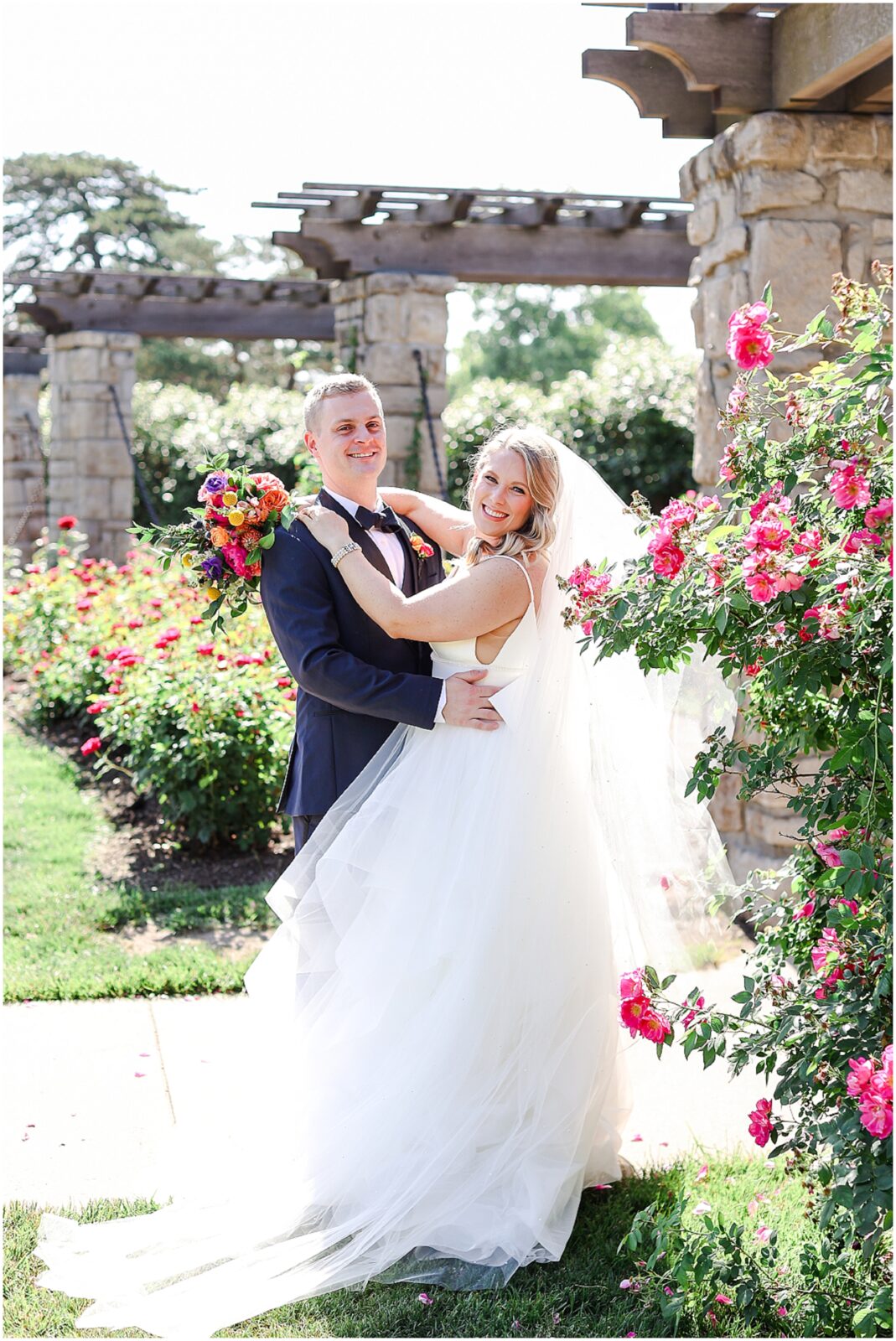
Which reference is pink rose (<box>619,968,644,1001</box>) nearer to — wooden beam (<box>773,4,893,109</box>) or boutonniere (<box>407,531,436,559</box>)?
boutonniere (<box>407,531,436,559</box>)

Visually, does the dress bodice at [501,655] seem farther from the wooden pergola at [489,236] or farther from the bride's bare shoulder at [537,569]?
the wooden pergola at [489,236]

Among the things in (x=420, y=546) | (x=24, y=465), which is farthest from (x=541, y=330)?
(x=420, y=546)

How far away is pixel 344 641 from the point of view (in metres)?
3.29

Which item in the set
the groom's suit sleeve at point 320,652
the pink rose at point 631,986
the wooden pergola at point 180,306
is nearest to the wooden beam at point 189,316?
the wooden pergola at point 180,306

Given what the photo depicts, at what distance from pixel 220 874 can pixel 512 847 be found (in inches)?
124

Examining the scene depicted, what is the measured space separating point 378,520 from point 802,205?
94.3 inches

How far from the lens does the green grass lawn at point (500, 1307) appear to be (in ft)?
8.51

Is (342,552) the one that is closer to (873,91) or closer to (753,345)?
(753,345)

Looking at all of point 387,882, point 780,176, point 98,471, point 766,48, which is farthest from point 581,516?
point 98,471

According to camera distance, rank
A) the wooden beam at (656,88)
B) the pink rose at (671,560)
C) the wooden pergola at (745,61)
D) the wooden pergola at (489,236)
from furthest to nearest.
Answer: the wooden pergola at (489,236) → the wooden beam at (656,88) → the wooden pergola at (745,61) → the pink rose at (671,560)

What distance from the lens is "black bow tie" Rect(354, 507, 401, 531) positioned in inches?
132

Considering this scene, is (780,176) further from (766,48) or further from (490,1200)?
(490,1200)

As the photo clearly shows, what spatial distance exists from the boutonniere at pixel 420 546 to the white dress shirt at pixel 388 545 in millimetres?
34

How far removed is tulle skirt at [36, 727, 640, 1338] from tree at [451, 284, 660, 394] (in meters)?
37.8
